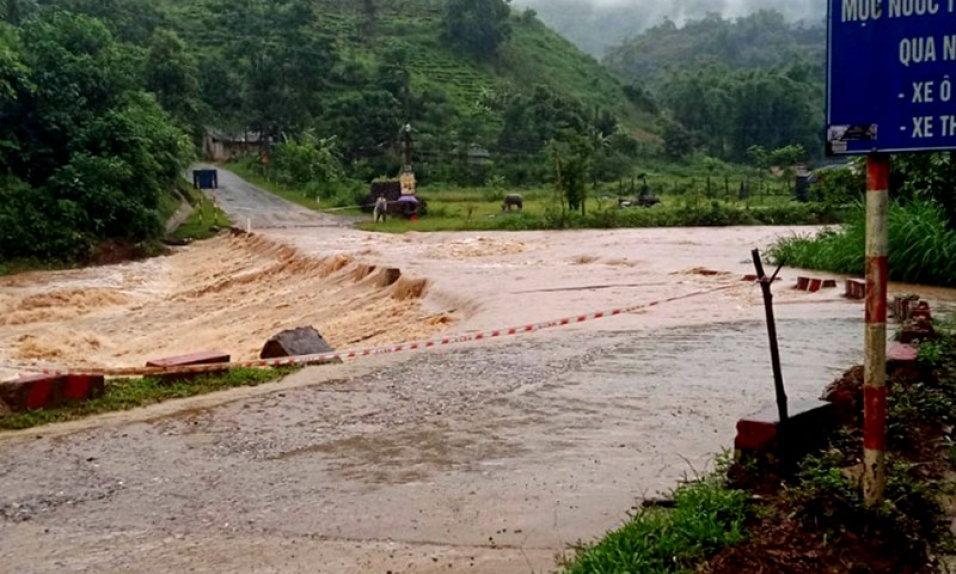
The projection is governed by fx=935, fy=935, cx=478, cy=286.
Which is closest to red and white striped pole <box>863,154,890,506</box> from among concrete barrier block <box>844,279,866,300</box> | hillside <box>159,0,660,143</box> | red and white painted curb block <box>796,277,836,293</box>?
concrete barrier block <box>844,279,866,300</box>

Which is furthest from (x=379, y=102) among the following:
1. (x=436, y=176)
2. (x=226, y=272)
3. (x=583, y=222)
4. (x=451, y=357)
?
(x=451, y=357)

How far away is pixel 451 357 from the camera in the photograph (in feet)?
31.3

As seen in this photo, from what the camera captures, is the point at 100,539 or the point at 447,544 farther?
the point at 100,539

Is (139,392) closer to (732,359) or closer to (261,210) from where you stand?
(732,359)

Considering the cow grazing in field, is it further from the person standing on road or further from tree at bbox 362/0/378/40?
tree at bbox 362/0/378/40

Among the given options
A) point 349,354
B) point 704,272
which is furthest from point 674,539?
point 704,272

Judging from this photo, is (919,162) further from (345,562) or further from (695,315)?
(345,562)

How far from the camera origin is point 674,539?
3.75 metres

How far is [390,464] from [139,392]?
3.25 metres

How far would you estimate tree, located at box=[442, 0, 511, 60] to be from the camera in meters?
74.9

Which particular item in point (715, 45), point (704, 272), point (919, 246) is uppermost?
point (715, 45)

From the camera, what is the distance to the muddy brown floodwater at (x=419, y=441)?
460 centimetres

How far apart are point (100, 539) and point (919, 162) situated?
14.1 metres

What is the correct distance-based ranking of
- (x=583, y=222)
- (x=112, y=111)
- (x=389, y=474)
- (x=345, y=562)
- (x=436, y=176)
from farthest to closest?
1. (x=436, y=176)
2. (x=583, y=222)
3. (x=112, y=111)
4. (x=389, y=474)
5. (x=345, y=562)
